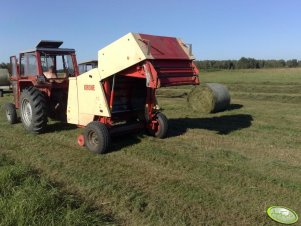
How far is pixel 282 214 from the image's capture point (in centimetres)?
443

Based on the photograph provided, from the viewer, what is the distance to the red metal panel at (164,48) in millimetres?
6805

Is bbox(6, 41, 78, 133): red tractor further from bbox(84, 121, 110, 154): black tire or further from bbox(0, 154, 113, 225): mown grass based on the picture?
bbox(0, 154, 113, 225): mown grass

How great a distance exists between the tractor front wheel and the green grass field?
20cm

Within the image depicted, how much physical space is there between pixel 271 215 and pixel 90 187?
8.01 ft

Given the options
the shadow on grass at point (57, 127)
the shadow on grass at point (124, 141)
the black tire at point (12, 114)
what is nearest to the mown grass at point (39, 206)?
the shadow on grass at point (124, 141)

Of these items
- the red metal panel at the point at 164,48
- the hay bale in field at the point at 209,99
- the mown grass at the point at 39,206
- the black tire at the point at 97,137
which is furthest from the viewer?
the hay bale in field at the point at 209,99

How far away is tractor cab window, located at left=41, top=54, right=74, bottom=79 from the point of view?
9.37 m

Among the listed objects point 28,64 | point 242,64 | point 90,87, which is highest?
point 242,64

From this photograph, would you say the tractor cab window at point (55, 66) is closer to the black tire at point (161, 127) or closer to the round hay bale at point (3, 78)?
the black tire at point (161, 127)

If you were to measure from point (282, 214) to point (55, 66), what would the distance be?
23.3ft

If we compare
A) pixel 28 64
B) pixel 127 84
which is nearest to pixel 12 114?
pixel 28 64

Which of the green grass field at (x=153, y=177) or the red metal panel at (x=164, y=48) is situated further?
the red metal panel at (x=164, y=48)

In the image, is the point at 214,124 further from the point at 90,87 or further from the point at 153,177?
the point at 153,177

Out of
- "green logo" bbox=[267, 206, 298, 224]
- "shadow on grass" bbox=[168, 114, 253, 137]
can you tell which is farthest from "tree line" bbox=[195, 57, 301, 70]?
"green logo" bbox=[267, 206, 298, 224]
